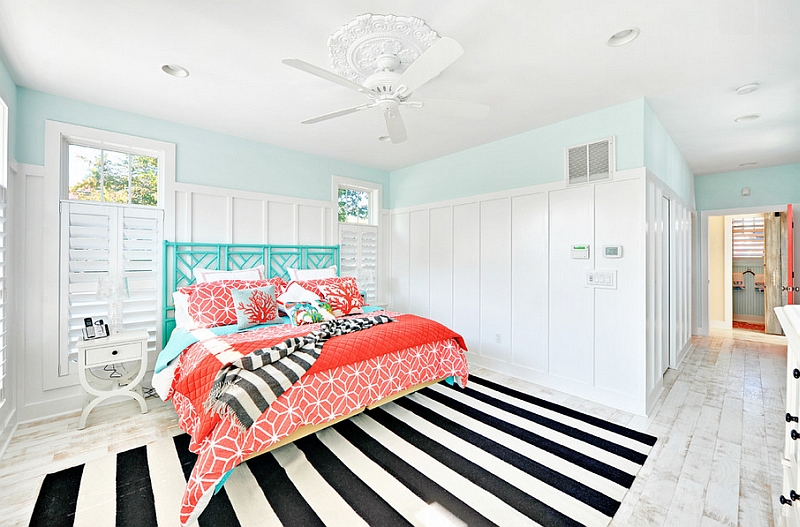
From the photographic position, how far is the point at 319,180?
4625 mm

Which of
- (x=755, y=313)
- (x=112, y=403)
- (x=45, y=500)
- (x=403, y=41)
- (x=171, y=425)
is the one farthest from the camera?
(x=755, y=313)

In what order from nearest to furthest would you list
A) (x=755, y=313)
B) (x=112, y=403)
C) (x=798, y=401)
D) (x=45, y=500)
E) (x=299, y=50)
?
(x=798, y=401)
(x=45, y=500)
(x=299, y=50)
(x=112, y=403)
(x=755, y=313)

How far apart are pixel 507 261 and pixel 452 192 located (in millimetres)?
1248

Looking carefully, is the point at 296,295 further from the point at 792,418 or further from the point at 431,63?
the point at 792,418

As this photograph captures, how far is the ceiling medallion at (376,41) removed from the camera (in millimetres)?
1923

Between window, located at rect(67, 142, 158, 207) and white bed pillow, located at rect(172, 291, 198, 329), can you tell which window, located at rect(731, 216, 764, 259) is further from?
window, located at rect(67, 142, 158, 207)

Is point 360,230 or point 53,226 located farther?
point 360,230

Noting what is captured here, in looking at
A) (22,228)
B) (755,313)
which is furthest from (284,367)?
(755,313)

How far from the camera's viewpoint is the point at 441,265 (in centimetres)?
464

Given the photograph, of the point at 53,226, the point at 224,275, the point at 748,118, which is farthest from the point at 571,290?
the point at 53,226

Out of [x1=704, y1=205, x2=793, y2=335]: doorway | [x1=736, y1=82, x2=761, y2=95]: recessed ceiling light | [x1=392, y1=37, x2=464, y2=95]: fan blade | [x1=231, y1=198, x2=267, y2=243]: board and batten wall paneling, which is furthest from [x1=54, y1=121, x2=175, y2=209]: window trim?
[x1=704, y1=205, x2=793, y2=335]: doorway

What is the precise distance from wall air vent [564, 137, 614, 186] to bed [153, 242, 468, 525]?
198 cm

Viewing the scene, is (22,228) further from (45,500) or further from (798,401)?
(798,401)

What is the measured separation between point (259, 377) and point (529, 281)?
288 centimetres
